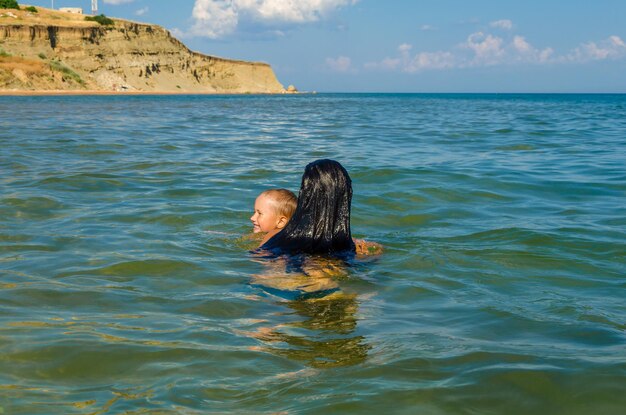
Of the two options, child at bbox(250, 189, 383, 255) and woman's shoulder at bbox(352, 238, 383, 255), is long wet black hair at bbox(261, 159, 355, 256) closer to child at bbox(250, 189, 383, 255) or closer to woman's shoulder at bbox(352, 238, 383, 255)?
woman's shoulder at bbox(352, 238, 383, 255)

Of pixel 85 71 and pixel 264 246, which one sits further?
pixel 85 71

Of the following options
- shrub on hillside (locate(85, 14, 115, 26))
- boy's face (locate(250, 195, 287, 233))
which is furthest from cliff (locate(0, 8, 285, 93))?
boy's face (locate(250, 195, 287, 233))

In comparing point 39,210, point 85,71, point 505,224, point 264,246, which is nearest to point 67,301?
point 264,246

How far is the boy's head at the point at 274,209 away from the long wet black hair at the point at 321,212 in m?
0.51

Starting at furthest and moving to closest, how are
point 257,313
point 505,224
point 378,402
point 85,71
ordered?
point 85,71
point 505,224
point 257,313
point 378,402

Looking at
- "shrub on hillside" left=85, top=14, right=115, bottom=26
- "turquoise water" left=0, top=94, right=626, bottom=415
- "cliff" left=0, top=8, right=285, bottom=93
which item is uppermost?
"shrub on hillside" left=85, top=14, right=115, bottom=26

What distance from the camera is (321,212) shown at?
→ 4.88 m

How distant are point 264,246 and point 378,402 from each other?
2.80 metres

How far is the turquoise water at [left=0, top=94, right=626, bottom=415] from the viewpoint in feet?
9.07

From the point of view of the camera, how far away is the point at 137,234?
6105 mm

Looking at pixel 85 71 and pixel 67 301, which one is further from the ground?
pixel 85 71

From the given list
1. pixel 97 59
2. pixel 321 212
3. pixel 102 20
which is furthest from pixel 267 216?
pixel 102 20

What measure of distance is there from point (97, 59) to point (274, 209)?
2973 inches

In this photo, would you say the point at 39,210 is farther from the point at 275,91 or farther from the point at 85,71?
the point at 275,91
